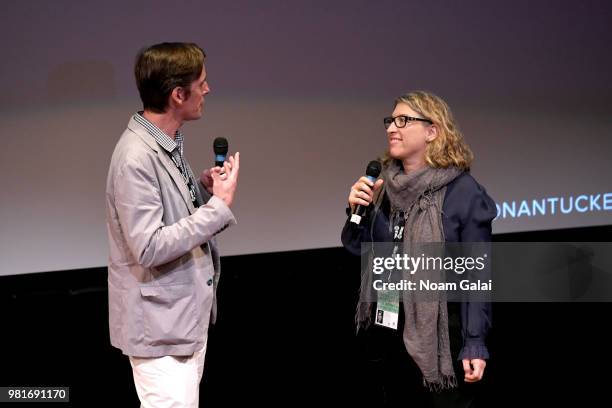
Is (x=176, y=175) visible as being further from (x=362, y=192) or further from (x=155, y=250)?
(x=362, y=192)

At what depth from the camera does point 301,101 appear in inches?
177

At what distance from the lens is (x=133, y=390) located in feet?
11.9

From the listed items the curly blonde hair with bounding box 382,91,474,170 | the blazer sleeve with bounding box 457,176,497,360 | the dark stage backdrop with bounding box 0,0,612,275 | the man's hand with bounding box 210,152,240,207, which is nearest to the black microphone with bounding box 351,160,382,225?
the curly blonde hair with bounding box 382,91,474,170

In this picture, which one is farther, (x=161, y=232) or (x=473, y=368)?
(x=473, y=368)

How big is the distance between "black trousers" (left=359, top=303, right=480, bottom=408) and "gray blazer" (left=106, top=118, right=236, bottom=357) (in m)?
0.60

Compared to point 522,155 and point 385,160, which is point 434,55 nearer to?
point 522,155

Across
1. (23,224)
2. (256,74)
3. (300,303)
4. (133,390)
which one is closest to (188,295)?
(133,390)

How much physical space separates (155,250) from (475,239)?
1.01 m

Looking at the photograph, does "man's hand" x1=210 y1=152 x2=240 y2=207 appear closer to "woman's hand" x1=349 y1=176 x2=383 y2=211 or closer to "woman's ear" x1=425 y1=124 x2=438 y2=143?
"woman's hand" x1=349 y1=176 x2=383 y2=211

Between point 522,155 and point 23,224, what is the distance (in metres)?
3.34

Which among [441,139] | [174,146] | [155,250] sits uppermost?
[441,139]

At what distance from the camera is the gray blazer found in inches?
76.6

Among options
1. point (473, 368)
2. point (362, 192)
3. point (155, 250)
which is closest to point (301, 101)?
point (362, 192)

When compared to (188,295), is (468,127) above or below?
above
